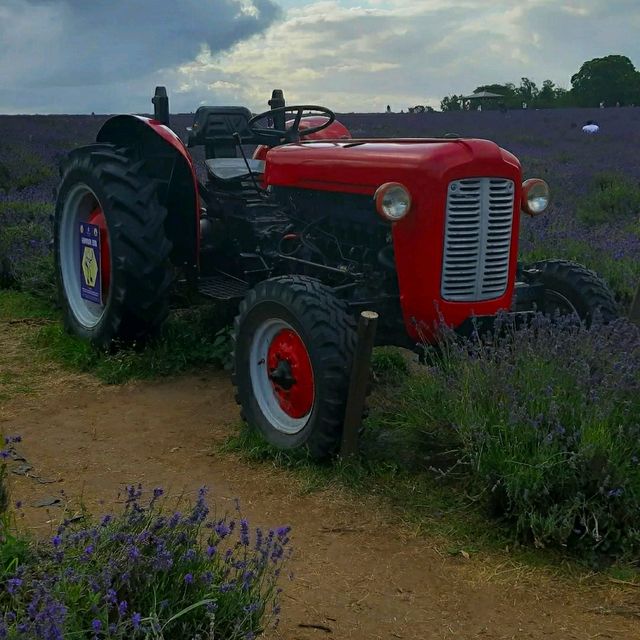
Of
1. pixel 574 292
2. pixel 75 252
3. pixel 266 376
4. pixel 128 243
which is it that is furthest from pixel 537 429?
pixel 75 252

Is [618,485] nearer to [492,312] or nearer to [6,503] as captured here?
[492,312]

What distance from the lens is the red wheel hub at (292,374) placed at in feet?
13.5

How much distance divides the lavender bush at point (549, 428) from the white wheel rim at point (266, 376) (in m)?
0.64

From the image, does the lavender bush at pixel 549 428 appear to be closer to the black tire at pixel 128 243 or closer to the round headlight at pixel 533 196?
the round headlight at pixel 533 196

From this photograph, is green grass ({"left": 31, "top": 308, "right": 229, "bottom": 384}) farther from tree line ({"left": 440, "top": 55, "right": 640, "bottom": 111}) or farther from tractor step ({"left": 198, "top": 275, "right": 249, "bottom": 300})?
tree line ({"left": 440, "top": 55, "right": 640, "bottom": 111})

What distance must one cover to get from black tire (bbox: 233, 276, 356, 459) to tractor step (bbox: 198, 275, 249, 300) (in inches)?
35.6

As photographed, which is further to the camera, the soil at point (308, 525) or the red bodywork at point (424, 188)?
→ the red bodywork at point (424, 188)

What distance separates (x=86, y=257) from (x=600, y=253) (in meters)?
4.61

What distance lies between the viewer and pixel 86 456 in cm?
424

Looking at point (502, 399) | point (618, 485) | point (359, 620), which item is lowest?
point (359, 620)

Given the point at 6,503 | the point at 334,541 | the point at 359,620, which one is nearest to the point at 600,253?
the point at 334,541

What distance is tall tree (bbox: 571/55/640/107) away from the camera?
41.6 metres

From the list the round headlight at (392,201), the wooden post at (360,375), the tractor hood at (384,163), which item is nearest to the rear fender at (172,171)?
the tractor hood at (384,163)

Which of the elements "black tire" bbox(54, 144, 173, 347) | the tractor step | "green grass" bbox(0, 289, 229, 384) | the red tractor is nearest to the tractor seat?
the red tractor
